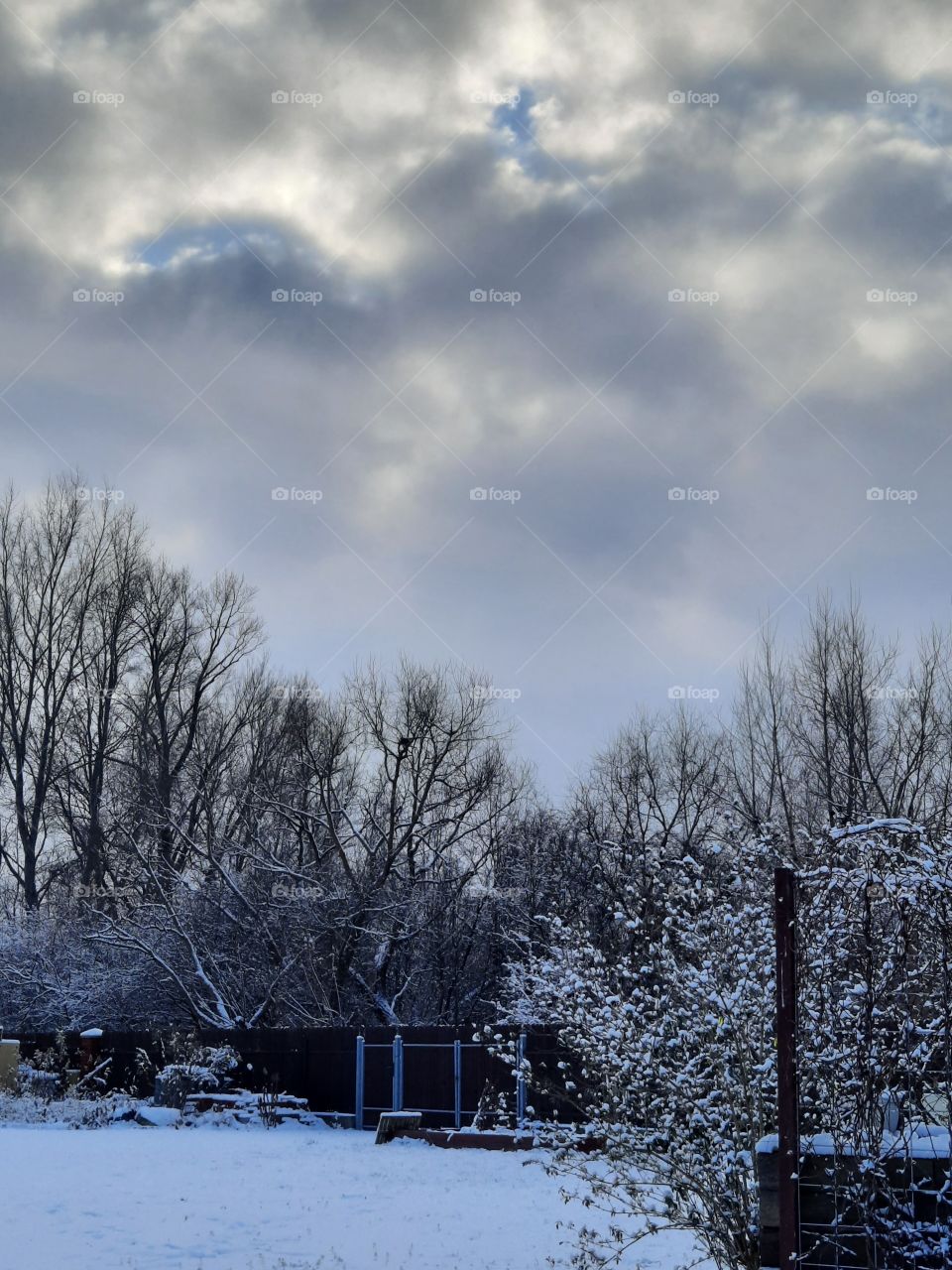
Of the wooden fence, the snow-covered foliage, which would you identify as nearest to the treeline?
the wooden fence

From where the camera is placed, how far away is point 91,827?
111 feet

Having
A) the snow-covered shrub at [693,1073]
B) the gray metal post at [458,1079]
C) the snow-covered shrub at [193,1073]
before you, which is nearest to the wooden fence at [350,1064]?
the gray metal post at [458,1079]

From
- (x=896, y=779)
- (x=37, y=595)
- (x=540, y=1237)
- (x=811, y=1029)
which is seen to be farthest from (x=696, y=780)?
(x=811, y=1029)

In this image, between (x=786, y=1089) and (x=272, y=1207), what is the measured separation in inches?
290

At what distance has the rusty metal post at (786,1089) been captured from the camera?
5969 mm

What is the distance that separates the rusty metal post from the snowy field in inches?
88.3

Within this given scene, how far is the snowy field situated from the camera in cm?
924

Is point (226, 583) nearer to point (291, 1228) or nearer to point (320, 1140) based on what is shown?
point (320, 1140)

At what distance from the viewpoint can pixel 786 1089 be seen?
595 cm

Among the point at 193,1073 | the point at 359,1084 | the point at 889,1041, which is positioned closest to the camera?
the point at 889,1041

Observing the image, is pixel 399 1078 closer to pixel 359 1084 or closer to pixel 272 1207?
Result: pixel 359 1084

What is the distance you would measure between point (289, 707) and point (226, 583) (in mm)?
4615

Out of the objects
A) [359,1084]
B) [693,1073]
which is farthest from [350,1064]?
[693,1073]

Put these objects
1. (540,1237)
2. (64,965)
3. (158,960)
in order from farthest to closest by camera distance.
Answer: (64,965) → (158,960) → (540,1237)
